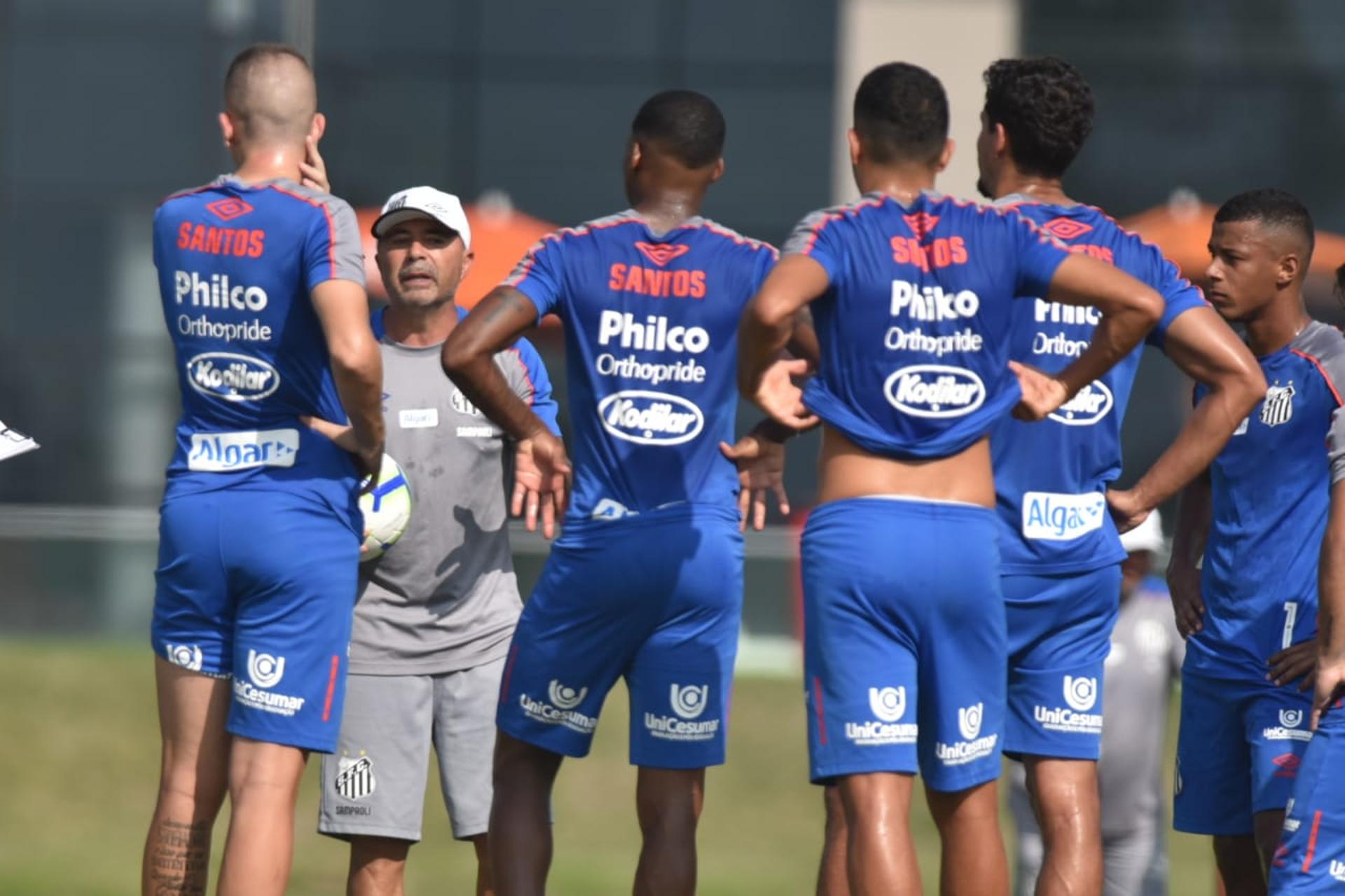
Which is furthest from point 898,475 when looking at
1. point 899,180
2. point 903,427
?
point 899,180

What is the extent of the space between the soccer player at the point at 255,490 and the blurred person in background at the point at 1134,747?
2.87 m

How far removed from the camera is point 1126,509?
5.75 meters

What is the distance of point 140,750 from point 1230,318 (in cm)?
696

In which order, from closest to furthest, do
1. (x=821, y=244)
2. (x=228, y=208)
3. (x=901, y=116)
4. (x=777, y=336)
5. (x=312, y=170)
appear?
(x=777, y=336), (x=821, y=244), (x=901, y=116), (x=228, y=208), (x=312, y=170)

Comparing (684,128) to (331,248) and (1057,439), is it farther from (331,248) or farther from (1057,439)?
(1057,439)

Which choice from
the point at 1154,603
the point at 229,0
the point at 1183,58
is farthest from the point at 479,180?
the point at 1154,603

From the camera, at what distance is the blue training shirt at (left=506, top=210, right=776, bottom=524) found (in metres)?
5.55

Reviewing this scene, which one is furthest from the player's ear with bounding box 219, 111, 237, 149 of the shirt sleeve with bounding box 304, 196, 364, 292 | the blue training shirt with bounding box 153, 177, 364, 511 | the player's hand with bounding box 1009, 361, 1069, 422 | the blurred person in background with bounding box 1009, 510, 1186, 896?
the blurred person in background with bounding box 1009, 510, 1186, 896

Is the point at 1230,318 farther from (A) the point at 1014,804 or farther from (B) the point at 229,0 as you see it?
(B) the point at 229,0

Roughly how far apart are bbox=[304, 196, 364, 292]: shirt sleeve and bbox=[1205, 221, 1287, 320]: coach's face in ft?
7.69

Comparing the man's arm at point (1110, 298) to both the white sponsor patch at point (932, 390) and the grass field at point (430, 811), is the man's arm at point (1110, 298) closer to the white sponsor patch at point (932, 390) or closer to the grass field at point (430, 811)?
the white sponsor patch at point (932, 390)

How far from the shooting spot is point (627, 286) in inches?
219

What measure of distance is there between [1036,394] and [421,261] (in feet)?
6.73

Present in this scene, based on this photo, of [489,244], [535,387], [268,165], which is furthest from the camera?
[489,244]
